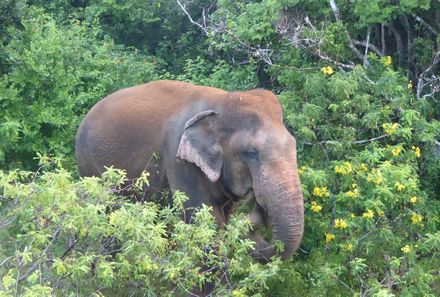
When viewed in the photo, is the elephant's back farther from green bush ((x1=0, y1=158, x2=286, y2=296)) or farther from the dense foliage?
green bush ((x1=0, y1=158, x2=286, y2=296))

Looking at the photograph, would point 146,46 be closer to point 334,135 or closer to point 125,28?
point 125,28

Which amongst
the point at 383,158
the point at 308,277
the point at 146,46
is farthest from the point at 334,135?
the point at 146,46

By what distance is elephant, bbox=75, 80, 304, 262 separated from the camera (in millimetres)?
6672

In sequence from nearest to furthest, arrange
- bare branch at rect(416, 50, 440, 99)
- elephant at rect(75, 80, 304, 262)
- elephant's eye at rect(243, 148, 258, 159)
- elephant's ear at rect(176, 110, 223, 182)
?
elephant at rect(75, 80, 304, 262) < elephant's eye at rect(243, 148, 258, 159) < elephant's ear at rect(176, 110, 223, 182) < bare branch at rect(416, 50, 440, 99)

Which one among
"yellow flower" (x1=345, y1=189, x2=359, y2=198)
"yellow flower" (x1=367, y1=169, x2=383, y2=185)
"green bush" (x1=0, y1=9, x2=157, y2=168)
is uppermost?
"yellow flower" (x1=367, y1=169, x2=383, y2=185)

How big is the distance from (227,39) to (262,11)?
1.76 feet

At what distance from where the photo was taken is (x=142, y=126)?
26.8 feet

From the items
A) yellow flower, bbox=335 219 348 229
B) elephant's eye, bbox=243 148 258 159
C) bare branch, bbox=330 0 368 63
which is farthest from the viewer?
bare branch, bbox=330 0 368 63

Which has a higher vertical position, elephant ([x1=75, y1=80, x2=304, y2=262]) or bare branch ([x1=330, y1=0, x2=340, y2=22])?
bare branch ([x1=330, y1=0, x2=340, y2=22])

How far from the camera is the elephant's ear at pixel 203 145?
7105 mm

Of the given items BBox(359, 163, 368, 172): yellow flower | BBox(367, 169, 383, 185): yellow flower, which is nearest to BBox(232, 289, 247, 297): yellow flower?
BBox(367, 169, 383, 185): yellow flower

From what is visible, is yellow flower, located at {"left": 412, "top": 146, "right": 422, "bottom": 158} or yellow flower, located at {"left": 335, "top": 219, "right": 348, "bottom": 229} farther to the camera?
yellow flower, located at {"left": 412, "top": 146, "right": 422, "bottom": 158}

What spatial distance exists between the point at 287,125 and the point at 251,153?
1.77 m

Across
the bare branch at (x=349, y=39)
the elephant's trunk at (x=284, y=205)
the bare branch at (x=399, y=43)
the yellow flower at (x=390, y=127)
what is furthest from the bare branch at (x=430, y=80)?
the elephant's trunk at (x=284, y=205)
